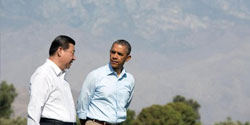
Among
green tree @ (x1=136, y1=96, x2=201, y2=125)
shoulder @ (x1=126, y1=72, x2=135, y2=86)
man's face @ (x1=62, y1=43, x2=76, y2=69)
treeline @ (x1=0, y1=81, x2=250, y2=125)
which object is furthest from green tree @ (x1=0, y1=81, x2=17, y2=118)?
man's face @ (x1=62, y1=43, x2=76, y2=69)

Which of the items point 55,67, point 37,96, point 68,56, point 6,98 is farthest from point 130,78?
point 6,98

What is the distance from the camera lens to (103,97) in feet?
26.1

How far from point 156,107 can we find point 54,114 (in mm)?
77557

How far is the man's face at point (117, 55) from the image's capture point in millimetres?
7914

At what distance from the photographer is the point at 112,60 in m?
7.98

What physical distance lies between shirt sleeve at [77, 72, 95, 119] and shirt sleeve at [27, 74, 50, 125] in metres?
2.21

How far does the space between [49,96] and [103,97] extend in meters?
2.24

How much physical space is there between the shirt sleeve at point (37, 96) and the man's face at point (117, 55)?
2.32 meters

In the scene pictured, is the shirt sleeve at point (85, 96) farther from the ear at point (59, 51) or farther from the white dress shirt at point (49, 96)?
the ear at point (59, 51)

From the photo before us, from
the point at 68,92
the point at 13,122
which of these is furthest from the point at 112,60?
the point at 13,122

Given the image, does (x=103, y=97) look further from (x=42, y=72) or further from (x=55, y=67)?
(x=42, y=72)

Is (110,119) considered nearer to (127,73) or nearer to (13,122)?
(127,73)

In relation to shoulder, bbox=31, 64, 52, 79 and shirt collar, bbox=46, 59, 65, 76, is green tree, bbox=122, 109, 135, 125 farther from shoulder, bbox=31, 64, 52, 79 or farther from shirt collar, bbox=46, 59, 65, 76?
shoulder, bbox=31, 64, 52, 79

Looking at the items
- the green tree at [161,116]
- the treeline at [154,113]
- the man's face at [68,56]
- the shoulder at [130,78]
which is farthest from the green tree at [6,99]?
the man's face at [68,56]
